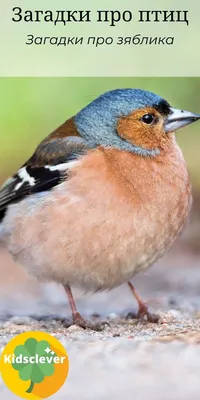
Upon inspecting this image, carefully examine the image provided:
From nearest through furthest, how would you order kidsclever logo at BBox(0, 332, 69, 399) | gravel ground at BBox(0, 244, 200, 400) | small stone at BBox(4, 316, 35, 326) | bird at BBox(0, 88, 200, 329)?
gravel ground at BBox(0, 244, 200, 400) → kidsclever logo at BBox(0, 332, 69, 399) → bird at BBox(0, 88, 200, 329) → small stone at BBox(4, 316, 35, 326)

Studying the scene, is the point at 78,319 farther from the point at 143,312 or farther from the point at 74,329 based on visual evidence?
the point at 143,312

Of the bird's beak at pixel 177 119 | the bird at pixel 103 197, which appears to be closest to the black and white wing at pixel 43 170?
the bird at pixel 103 197

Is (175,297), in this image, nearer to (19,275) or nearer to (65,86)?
(19,275)

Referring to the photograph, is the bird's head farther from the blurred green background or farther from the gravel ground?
the gravel ground

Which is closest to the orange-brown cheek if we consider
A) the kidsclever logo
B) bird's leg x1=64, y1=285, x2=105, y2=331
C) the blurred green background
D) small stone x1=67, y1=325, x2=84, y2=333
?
the blurred green background

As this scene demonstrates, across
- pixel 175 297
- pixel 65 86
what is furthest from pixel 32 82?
pixel 175 297
